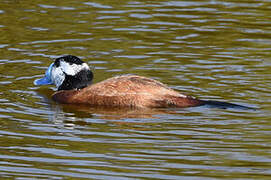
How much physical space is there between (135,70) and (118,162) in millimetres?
4034

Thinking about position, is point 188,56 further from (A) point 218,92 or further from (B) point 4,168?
(B) point 4,168

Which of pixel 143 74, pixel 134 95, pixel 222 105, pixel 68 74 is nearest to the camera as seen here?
pixel 222 105

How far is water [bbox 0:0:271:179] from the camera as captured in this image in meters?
7.05

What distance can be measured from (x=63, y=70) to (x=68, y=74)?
11cm

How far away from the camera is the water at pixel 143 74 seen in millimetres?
7047

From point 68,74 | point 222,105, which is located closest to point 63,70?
point 68,74

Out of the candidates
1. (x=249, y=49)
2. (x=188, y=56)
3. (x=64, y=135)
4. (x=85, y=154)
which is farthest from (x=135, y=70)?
(x=85, y=154)

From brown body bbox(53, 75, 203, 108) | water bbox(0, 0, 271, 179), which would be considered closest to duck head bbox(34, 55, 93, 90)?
water bbox(0, 0, 271, 179)

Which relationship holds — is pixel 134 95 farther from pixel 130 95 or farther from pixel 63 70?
pixel 63 70

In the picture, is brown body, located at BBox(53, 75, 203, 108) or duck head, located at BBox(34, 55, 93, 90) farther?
duck head, located at BBox(34, 55, 93, 90)

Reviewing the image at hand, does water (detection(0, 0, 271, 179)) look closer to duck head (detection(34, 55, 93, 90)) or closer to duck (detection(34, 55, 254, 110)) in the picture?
duck (detection(34, 55, 254, 110))

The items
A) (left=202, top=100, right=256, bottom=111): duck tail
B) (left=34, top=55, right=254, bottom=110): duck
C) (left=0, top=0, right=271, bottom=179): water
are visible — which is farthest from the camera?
(left=34, top=55, right=254, bottom=110): duck

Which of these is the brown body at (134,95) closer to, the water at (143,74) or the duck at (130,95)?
the duck at (130,95)

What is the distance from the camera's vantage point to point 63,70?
33.7 feet
